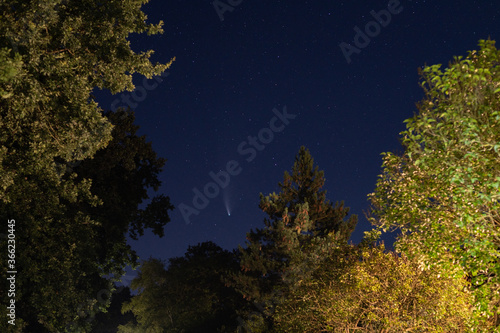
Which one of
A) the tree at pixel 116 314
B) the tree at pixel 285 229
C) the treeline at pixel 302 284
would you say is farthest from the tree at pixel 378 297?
the tree at pixel 116 314

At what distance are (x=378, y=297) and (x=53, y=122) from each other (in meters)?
11.4

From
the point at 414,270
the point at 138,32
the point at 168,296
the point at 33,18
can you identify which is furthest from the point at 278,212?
the point at 33,18

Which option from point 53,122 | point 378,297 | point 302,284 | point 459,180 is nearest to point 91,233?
point 53,122

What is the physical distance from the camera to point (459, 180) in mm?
7367

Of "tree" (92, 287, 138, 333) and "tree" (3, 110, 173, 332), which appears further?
"tree" (92, 287, 138, 333)

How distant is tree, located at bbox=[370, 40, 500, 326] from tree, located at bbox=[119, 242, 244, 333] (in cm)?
2834

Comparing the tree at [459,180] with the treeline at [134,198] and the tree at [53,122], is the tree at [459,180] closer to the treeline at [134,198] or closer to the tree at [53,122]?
the treeline at [134,198]

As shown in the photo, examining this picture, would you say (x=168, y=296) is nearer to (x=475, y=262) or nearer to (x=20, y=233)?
(x=20, y=233)

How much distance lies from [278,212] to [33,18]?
2974 centimetres

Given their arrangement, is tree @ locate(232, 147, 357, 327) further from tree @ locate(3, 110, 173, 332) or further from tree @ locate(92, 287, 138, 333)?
tree @ locate(92, 287, 138, 333)

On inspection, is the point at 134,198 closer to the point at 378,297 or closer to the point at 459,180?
the point at 378,297

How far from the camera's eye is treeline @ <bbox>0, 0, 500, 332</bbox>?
8336 mm

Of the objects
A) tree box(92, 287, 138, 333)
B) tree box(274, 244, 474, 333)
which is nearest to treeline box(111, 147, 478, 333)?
tree box(274, 244, 474, 333)

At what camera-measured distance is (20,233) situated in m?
14.9
